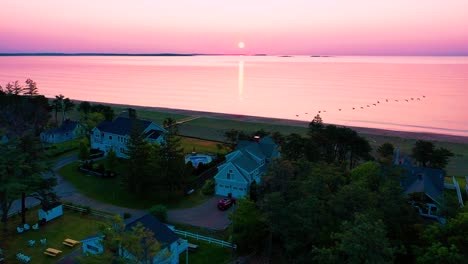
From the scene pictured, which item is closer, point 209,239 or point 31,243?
point 31,243

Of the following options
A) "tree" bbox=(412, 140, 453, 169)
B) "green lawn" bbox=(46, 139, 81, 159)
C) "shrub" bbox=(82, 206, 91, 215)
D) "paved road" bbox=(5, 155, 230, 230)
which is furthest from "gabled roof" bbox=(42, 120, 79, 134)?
"tree" bbox=(412, 140, 453, 169)

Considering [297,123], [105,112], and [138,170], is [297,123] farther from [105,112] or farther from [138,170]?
[138,170]

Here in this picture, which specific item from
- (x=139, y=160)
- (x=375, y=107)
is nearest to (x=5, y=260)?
(x=139, y=160)

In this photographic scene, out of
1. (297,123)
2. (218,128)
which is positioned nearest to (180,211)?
(218,128)

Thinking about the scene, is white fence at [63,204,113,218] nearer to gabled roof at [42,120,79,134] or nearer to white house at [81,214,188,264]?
white house at [81,214,188,264]

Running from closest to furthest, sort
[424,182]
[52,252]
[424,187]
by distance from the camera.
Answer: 1. [52,252]
2. [424,187]
3. [424,182]

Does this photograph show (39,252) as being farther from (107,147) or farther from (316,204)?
(107,147)

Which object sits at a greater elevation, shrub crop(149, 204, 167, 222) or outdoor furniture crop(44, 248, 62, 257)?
shrub crop(149, 204, 167, 222)
